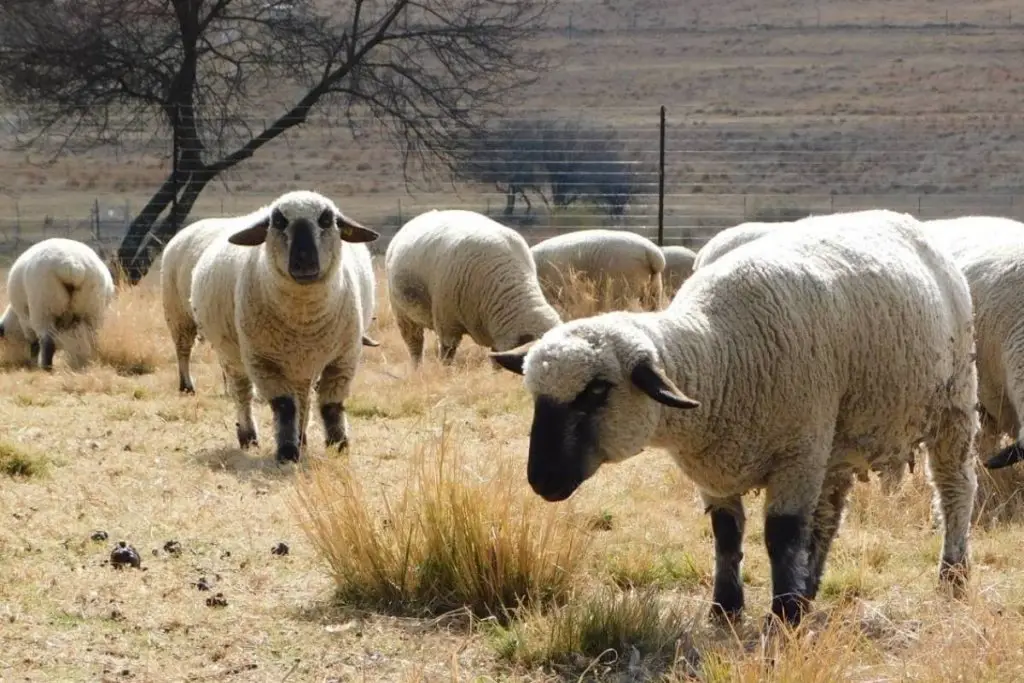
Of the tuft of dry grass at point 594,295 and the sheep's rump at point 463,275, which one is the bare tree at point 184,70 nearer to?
the tuft of dry grass at point 594,295

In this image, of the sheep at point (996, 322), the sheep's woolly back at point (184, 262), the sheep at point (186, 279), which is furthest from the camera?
the sheep's woolly back at point (184, 262)

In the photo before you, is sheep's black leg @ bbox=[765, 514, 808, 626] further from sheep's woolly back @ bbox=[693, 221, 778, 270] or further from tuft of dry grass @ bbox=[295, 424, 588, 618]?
sheep's woolly back @ bbox=[693, 221, 778, 270]

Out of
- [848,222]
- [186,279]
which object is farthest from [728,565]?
[186,279]

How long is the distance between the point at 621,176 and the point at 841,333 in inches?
1630

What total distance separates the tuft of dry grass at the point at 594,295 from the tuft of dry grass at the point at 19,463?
686cm

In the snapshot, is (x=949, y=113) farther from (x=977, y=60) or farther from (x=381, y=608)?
(x=381, y=608)

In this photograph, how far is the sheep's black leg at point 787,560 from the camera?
5539 mm

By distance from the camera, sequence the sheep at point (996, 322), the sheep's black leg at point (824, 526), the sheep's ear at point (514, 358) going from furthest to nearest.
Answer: the sheep at point (996, 322) < the sheep's black leg at point (824, 526) < the sheep's ear at point (514, 358)

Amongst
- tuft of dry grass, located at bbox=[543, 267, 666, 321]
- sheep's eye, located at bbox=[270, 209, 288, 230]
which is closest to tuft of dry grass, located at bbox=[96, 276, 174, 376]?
tuft of dry grass, located at bbox=[543, 267, 666, 321]

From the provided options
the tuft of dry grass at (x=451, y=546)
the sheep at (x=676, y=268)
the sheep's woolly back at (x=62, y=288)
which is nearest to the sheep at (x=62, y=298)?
the sheep's woolly back at (x=62, y=288)

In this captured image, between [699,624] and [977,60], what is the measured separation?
247ft

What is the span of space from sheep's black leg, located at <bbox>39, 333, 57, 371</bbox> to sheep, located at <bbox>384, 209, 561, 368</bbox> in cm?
344

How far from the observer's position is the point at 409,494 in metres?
6.18

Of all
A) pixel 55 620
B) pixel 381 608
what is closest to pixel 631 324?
pixel 381 608
